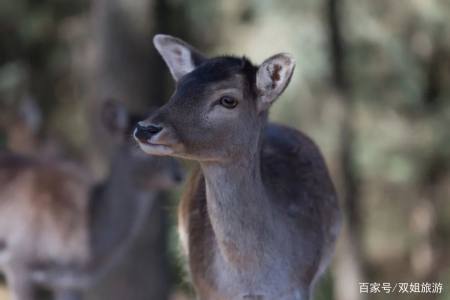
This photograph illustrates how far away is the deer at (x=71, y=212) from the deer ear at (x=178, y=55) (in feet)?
12.5

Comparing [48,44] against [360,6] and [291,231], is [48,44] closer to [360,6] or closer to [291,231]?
[360,6]

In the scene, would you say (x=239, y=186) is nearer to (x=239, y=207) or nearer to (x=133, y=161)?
(x=239, y=207)

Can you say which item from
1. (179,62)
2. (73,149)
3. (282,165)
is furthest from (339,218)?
(73,149)

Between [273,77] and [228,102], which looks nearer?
[228,102]

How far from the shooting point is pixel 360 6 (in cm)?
1689

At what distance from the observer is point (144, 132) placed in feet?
15.4

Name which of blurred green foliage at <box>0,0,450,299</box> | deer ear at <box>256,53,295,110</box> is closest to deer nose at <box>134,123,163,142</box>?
deer ear at <box>256,53,295,110</box>

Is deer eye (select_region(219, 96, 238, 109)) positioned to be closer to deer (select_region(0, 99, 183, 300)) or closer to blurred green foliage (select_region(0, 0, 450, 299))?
deer (select_region(0, 99, 183, 300))

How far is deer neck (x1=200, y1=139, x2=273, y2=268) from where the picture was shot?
5.18m

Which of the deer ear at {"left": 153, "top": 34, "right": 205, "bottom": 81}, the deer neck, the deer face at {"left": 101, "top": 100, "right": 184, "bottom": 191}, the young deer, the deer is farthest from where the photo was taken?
the deer

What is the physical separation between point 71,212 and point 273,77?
193 inches

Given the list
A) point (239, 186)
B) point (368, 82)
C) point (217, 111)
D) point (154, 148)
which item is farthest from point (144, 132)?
point (368, 82)

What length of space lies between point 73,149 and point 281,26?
16.9 ft

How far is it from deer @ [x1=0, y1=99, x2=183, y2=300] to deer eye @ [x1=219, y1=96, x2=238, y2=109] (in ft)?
14.3
